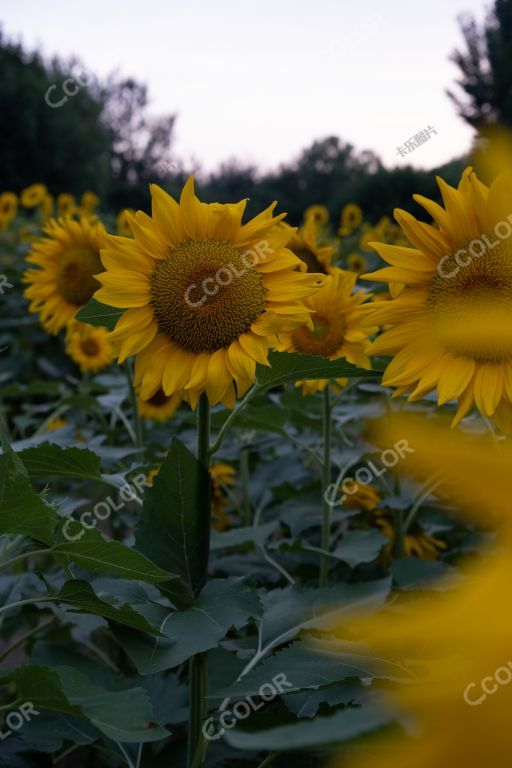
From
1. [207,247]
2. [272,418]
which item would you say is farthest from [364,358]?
[207,247]

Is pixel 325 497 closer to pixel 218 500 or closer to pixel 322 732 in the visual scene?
pixel 218 500

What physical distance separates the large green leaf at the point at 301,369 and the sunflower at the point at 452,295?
77 mm

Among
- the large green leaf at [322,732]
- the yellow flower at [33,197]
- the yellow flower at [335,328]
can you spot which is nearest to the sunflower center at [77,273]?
the yellow flower at [335,328]

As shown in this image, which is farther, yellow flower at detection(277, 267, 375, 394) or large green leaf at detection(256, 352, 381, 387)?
yellow flower at detection(277, 267, 375, 394)

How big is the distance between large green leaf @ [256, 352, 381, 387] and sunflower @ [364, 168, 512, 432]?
8 cm

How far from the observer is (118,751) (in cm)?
112

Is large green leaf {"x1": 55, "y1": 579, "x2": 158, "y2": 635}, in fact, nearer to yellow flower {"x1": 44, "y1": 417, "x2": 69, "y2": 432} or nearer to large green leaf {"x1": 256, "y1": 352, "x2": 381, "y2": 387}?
large green leaf {"x1": 256, "y1": 352, "x2": 381, "y2": 387}

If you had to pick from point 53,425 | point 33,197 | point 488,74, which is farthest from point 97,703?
point 488,74

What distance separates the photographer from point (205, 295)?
3.40 feet

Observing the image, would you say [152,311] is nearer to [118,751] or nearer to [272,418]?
[272,418]

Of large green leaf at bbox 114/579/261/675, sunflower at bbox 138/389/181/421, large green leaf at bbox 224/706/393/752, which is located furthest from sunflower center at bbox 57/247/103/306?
large green leaf at bbox 224/706/393/752

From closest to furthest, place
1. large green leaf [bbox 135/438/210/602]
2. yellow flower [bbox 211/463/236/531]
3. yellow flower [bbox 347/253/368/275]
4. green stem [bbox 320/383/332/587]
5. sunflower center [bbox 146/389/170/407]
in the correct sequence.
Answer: large green leaf [bbox 135/438/210/602] → green stem [bbox 320/383/332/587] → yellow flower [bbox 211/463/236/531] → sunflower center [bbox 146/389/170/407] → yellow flower [bbox 347/253/368/275]

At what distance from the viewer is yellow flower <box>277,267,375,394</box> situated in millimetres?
1462

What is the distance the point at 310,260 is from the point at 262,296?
2.59ft
